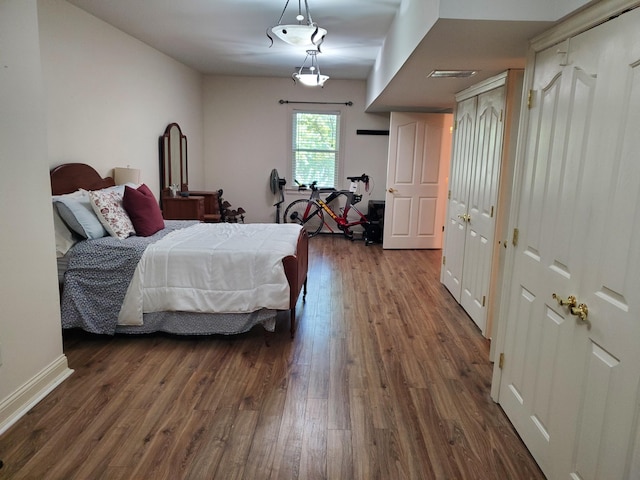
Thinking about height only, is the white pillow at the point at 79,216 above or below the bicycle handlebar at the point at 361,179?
below

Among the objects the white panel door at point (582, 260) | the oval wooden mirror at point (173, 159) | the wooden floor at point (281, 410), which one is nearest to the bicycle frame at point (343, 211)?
the oval wooden mirror at point (173, 159)

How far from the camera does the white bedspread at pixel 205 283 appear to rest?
310cm

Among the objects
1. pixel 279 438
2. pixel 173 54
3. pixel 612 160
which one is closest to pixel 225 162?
pixel 173 54

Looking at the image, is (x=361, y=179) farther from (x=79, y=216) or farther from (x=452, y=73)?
(x=79, y=216)

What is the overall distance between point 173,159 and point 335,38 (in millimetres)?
2751

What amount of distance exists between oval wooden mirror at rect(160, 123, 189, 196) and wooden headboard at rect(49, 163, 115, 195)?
4.79 feet

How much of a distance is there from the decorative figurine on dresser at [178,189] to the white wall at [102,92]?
0.13 metres

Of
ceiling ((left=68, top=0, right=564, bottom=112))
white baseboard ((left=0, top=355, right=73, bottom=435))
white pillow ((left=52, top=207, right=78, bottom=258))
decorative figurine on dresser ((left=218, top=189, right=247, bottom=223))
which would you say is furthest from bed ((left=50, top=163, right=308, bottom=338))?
decorative figurine on dresser ((left=218, top=189, right=247, bottom=223))

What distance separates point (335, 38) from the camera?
447cm

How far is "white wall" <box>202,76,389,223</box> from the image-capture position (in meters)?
7.17

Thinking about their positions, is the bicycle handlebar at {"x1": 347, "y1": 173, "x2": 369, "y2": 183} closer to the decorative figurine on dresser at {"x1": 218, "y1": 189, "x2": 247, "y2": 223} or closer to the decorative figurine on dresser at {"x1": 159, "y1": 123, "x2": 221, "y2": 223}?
the decorative figurine on dresser at {"x1": 218, "y1": 189, "x2": 247, "y2": 223}

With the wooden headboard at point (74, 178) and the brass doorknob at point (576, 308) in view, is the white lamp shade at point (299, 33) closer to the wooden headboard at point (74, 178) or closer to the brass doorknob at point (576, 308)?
the wooden headboard at point (74, 178)

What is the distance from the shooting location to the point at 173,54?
5.54 metres

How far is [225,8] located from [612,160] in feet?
10.9
